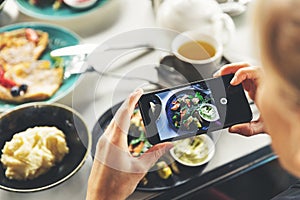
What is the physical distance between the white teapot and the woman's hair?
1.84 ft

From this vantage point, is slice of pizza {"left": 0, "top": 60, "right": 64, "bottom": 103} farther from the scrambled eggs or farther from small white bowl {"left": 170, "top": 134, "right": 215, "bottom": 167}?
small white bowl {"left": 170, "top": 134, "right": 215, "bottom": 167}

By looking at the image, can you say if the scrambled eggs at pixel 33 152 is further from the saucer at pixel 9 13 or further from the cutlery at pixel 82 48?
the saucer at pixel 9 13

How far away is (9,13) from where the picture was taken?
121cm

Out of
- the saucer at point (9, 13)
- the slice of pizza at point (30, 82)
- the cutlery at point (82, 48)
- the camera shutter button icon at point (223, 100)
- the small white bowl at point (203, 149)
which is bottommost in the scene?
the small white bowl at point (203, 149)

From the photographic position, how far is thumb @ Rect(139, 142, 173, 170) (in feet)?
2.66

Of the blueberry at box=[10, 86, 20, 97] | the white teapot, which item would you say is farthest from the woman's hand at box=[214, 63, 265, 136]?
the blueberry at box=[10, 86, 20, 97]

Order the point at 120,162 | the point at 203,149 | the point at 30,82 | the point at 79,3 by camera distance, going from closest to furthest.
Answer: the point at 120,162 → the point at 203,149 → the point at 30,82 → the point at 79,3

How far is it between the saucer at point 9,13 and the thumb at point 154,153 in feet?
1.83

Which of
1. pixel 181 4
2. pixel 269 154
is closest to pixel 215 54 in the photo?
pixel 181 4

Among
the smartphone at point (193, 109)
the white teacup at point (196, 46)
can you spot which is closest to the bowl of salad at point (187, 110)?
the smartphone at point (193, 109)

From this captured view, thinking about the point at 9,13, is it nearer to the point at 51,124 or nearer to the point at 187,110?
the point at 51,124

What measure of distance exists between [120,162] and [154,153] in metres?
0.06

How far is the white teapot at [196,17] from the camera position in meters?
1.02

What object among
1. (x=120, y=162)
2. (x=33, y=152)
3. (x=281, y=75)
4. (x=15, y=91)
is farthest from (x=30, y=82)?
(x=281, y=75)
